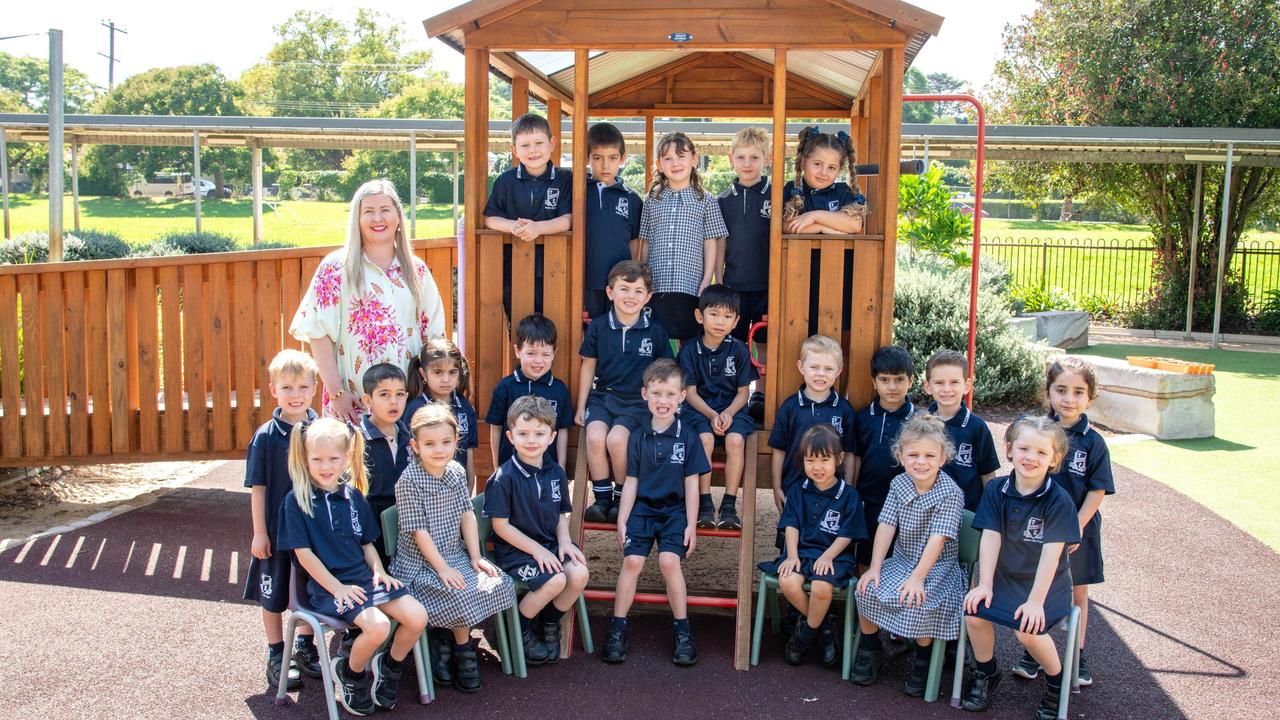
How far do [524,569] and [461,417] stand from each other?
0.78m

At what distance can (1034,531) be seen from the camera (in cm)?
423

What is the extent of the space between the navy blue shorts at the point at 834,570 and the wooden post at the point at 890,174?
3.86ft

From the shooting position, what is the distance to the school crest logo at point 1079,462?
454cm

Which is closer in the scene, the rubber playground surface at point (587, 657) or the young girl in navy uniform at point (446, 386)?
the rubber playground surface at point (587, 657)

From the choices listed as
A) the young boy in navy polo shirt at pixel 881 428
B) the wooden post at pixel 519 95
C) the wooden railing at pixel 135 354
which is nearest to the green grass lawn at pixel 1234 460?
the young boy in navy polo shirt at pixel 881 428

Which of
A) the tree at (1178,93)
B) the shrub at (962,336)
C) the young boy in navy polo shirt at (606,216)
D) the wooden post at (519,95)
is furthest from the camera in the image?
the tree at (1178,93)

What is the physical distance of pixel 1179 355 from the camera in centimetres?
1441

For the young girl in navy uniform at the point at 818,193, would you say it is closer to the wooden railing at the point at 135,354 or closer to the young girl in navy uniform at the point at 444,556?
the young girl in navy uniform at the point at 444,556

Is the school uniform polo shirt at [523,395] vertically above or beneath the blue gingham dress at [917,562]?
above

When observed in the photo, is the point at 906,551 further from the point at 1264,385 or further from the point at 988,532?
the point at 1264,385

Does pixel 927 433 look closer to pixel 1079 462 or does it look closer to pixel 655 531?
pixel 1079 462

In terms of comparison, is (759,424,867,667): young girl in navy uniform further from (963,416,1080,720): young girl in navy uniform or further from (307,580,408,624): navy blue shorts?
(307,580,408,624): navy blue shorts

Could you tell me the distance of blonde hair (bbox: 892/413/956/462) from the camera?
4.42 m

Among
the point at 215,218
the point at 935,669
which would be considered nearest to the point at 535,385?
the point at 935,669
